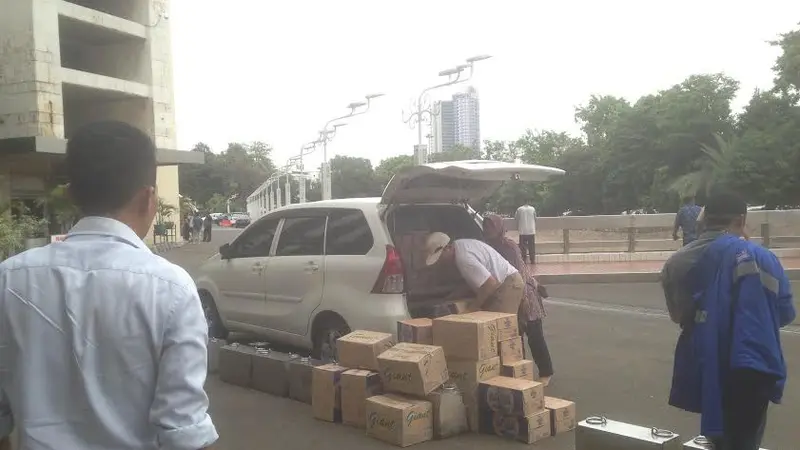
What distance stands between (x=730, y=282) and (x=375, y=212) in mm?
3606

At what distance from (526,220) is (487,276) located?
10.5m

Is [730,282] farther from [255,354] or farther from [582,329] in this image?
[582,329]

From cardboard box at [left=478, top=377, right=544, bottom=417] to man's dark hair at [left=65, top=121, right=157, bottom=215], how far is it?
3927mm

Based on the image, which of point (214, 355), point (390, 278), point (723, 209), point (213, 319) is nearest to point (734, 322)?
point (723, 209)

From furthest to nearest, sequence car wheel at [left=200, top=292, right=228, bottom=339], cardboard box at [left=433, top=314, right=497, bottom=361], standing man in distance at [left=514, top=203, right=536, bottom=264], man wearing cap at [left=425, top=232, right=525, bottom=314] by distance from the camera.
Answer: standing man in distance at [left=514, top=203, right=536, bottom=264] → car wheel at [left=200, top=292, right=228, bottom=339] → man wearing cap at [left=425, top=232, right=525, bottom=314] → cardboard box at [left=433, top=314, right=497, bottom=361]

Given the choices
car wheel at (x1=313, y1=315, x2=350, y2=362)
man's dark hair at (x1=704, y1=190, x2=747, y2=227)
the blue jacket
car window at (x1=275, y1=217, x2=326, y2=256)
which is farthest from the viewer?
car window at (x1=275, y1=217, x2=326, y2=256)

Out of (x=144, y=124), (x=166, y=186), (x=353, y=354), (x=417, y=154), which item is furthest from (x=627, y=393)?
(x=166, y=186)

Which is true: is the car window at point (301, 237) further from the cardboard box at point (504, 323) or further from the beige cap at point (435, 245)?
the cardboard box at point (504, 323)

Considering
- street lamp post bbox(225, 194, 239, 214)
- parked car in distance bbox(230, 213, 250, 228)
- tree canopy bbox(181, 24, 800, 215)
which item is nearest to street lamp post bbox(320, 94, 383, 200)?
tree canopy bbox(181, 24, 800, 215)

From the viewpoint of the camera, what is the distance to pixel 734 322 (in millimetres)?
3441

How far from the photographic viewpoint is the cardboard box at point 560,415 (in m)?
5.37

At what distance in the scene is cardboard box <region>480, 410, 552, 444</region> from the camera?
5.15 metres

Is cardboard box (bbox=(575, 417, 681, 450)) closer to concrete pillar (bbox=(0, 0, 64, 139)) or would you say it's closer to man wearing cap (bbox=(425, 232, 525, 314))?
man wearing cap (bbox=(425, 232, 525, 314))

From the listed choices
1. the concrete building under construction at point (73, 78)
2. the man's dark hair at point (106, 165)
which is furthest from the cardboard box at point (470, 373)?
the concrete building under construction at point (73, 78)
